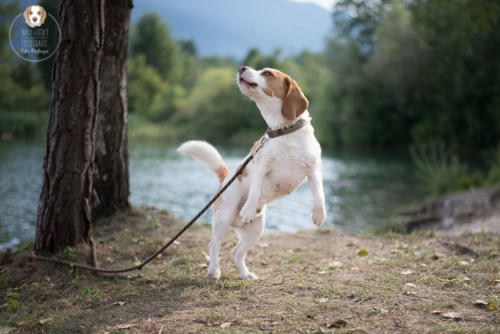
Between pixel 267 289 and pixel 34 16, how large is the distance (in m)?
4.55

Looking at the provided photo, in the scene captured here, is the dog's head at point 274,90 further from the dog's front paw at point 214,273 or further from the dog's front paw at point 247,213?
the dog's front paw at point 214,273

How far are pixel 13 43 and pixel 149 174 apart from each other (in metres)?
12.0

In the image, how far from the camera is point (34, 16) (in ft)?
16.9

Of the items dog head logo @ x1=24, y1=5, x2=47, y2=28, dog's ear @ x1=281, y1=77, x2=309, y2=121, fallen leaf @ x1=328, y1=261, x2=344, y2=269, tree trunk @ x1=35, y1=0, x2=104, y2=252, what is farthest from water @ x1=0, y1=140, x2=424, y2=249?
dog's ear @ x1=281, y1=77, x2=309, y2=121

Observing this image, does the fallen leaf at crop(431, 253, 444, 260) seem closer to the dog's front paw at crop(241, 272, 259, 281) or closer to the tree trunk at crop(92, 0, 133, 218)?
the dog's front paw at crop(241, 272, 259, 281)

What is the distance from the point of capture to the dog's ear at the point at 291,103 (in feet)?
11.1

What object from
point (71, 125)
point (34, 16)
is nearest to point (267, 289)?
point (71, 125)

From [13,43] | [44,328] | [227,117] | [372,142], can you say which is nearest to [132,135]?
[227,117]

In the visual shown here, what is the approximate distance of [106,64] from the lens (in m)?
5.34

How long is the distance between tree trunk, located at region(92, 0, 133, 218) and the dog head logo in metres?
0.83

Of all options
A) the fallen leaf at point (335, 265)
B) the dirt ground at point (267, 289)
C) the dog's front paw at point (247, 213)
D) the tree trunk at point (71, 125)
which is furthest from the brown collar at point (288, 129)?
the tree trunk at point (71, 125)

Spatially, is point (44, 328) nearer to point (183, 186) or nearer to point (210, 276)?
point (210, 276)

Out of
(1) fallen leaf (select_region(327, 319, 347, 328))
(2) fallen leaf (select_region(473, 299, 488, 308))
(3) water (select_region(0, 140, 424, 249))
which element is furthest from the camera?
(3) water (select_region(0, 140, 424, 249))

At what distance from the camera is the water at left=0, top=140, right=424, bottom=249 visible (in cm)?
917
